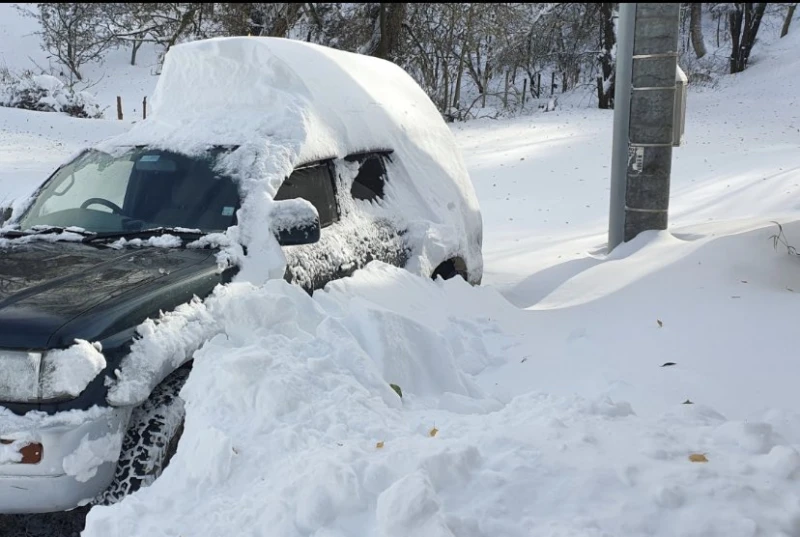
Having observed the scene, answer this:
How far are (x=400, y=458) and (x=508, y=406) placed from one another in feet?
2.89

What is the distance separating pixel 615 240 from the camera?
786cm

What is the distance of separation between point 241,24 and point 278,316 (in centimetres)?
1825

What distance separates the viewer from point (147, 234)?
3.94 m

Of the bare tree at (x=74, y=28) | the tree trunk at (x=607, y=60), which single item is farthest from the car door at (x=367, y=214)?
the tree trunk at (x=607, y=60)

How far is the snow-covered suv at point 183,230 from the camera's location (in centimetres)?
275

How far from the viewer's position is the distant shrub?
24891 mm

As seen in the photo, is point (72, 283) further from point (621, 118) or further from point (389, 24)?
Answer: point (389, 24)

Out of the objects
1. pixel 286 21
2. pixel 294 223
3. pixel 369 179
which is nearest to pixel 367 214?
pixel 369 179

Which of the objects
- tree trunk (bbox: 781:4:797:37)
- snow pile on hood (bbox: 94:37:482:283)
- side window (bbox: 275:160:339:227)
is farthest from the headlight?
tree trunk (bbox: 781:4:797:37)

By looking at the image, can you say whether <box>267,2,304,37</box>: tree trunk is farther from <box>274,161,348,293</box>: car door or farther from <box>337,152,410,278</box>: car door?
<box>274,161,348,293</box>: car door

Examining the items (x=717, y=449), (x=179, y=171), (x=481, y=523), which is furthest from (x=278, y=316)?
(x=717, y=449)

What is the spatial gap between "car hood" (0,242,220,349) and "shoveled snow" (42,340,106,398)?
44 mm

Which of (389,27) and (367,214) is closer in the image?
(367,214)

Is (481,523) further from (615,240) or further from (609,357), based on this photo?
(615,240)
